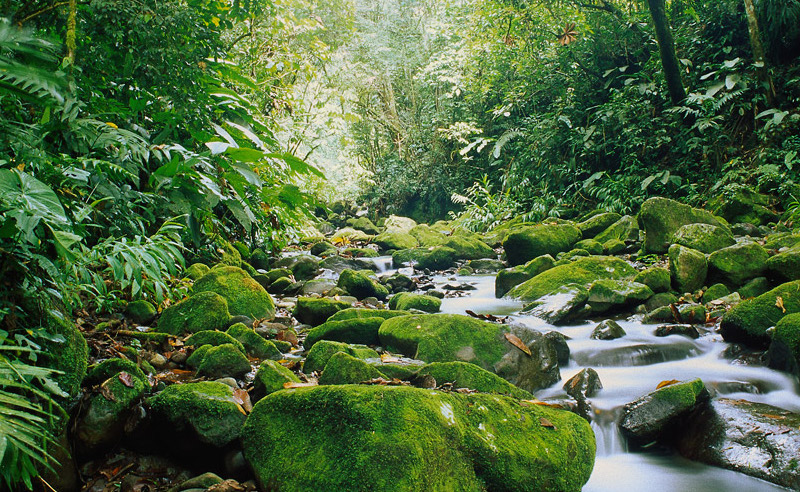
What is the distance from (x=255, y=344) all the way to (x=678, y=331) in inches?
142

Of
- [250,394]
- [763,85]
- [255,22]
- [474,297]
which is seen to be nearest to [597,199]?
[763,85]

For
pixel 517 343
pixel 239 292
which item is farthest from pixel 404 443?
pixel 239 292

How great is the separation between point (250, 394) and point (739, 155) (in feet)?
31.2

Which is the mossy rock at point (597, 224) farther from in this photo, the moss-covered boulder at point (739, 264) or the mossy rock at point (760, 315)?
the mossy rock at point (760, 315)

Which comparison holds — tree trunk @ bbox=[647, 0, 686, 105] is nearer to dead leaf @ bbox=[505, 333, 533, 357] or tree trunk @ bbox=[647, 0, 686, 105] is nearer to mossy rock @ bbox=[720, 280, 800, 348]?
mossy rock @ bbox=[720, 280, 800, 348]

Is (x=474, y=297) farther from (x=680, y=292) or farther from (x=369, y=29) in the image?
(x=369, y=29)

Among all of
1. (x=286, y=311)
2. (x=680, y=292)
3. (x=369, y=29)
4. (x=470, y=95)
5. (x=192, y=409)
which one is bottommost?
(x=680, y=292)

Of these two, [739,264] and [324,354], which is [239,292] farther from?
[739,264]

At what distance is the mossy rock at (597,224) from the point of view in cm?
849

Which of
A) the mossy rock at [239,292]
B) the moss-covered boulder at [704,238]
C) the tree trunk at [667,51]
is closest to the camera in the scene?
the mossy rock at [239,292]

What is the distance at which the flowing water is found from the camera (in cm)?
273

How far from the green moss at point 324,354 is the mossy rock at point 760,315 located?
302 centimetres

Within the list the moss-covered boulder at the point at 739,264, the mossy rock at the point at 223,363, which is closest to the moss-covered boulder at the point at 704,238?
the moss-covered boulder at the point at 739,264

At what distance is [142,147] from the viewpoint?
2.29 metres
